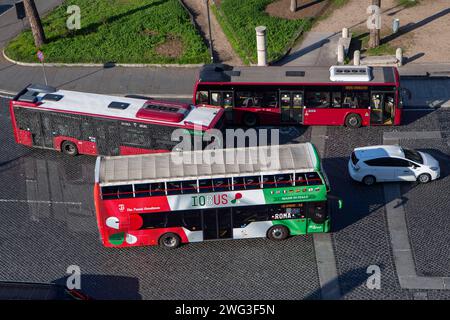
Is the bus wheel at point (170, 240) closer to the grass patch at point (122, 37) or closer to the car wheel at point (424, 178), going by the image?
the car wheel at point (424, 178)

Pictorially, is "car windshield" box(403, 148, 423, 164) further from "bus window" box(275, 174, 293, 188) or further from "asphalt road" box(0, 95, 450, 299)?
"bus window" box(275, 174, 293, 188)

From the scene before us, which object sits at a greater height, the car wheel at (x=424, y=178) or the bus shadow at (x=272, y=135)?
the bus shadow at (x=272, y=135)

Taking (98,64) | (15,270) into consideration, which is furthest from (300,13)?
(15,270)

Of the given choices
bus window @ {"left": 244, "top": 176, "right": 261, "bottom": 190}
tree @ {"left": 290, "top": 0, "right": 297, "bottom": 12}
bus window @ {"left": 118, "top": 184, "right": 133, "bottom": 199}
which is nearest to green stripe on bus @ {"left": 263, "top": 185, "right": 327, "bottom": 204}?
bus window @ {"left": 244, "top": 176, "right": 261, "bottom": 190}

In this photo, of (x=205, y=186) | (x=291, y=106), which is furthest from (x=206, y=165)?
(x=291, y=106)

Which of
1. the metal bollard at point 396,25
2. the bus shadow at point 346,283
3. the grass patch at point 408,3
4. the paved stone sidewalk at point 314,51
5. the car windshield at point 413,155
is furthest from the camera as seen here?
the grass patch at point 408,3

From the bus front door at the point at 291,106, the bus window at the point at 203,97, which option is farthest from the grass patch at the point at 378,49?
the bus window at the point at 203,97

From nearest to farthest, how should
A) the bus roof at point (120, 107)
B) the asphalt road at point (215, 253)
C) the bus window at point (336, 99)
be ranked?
the asphalt road at point (215, 253)
the bus roof at point (120, 107)
the bus window at point (336, 99)
